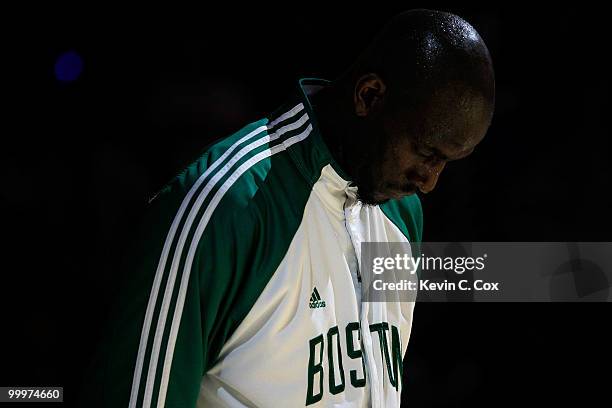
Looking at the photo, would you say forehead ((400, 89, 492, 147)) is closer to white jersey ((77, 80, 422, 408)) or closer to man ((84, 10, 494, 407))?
man ((84, 10, 494, 407))

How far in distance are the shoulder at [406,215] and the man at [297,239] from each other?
0.28 ft

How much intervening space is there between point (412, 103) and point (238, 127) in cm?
110

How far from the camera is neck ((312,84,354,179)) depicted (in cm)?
134

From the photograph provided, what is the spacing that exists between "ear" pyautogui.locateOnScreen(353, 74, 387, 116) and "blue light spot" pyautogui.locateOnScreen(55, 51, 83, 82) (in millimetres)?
1053

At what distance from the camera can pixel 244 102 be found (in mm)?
2359

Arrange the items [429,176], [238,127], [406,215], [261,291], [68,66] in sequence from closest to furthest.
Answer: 1. [261,291]
2. [429,176]
3. [406,215]
4. [68,66]
5. [238,127]

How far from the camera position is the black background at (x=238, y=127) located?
2.14 meters

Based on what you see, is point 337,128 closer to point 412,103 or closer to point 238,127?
point 412,103

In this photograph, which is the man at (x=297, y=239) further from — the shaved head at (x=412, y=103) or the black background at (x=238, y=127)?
the black background at (x=238, y=127)

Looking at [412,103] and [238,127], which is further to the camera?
[238,127]

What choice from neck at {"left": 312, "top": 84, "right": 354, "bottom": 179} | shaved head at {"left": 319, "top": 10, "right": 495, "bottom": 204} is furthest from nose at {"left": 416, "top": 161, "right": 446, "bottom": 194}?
neck at {"left": 312, "top": 84, "right": 354, "bottom": 179}

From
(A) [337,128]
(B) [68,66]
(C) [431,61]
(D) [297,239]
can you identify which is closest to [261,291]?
(D) [297,239]

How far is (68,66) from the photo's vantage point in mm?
2154

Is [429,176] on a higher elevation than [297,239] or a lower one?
higher
